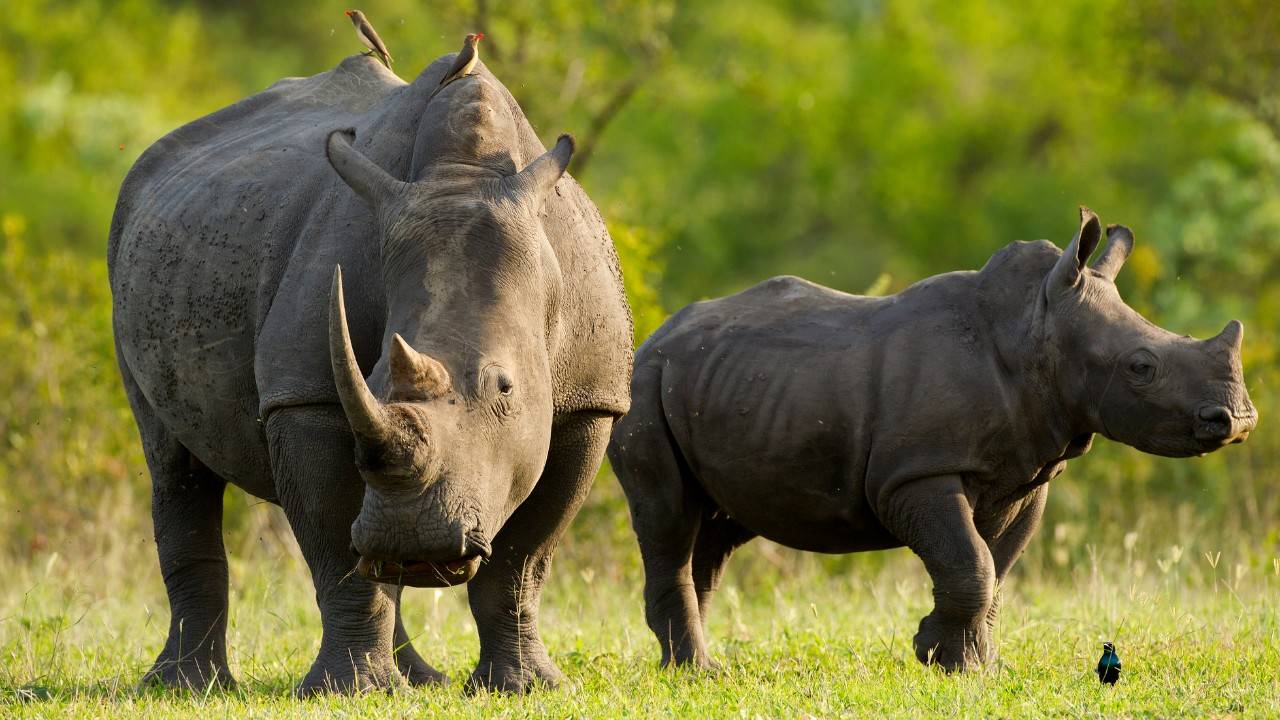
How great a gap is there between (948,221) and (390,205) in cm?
3207

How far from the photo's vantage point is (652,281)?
1334 centimetres

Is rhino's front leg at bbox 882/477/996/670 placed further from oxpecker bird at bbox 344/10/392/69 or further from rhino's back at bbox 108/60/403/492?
oxpecker bird at bbox 344/10/392/69

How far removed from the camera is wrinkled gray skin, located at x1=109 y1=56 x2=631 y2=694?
5402mm

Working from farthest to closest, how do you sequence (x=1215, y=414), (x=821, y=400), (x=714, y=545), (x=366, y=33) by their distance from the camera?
(x=714, y=545), (x=366, y=33), (x=821, y=400), (x=1215, y=414)

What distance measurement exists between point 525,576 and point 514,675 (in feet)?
1.17

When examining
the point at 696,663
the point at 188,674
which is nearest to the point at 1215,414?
the point at 696,663

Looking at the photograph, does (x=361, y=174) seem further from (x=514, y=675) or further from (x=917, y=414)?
(x=917, y=414)

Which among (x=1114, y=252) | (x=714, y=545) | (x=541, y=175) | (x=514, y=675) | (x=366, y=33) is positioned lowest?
(x=514, y=675)

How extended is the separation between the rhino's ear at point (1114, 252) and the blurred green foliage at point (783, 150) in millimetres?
3140

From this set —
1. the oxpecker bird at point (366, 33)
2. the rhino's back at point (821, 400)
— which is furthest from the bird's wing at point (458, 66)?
the rhino's back at point (821, 400)

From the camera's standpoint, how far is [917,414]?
280 inches

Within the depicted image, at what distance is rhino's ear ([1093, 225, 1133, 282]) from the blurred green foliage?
3.14 metres

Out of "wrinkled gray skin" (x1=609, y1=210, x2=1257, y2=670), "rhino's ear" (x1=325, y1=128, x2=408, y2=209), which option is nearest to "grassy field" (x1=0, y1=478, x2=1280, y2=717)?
→ "wrinkled gray skin" (x1=609, y1=210, x2=1257, y2=670)

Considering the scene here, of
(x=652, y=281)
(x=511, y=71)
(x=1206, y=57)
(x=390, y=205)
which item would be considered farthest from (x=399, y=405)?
(x=1206, y=57)
